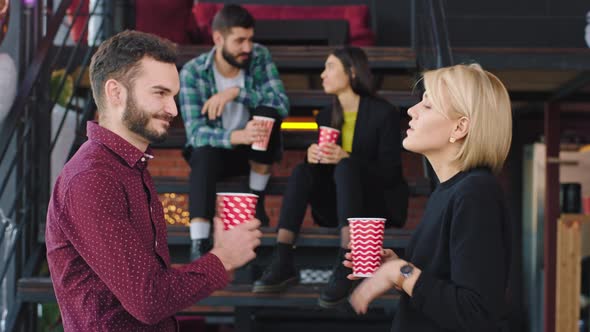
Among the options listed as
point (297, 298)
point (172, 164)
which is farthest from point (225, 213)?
point (172, 164)

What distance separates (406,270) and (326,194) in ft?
6.40

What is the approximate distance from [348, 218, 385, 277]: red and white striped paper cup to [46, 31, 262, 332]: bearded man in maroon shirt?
37 centimetres

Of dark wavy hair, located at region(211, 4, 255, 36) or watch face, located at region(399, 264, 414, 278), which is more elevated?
dark wavy hair, located at region(211, 4, 255, 36)

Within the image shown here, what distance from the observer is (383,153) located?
11.7ft

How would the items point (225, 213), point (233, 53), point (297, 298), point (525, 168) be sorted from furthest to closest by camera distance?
point (525, 168)
point (233, 53)
point (297, 298)
point (225, 213)

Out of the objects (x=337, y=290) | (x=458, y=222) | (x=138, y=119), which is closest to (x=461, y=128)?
(x=458, y=222)

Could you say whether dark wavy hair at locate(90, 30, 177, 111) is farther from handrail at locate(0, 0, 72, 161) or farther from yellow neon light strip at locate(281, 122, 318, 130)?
yellow neon light strip at locate(281, 122, 318, 130)

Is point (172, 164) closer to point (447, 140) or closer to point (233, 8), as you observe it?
point (233, 8)

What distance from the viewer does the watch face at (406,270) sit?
1618 mm

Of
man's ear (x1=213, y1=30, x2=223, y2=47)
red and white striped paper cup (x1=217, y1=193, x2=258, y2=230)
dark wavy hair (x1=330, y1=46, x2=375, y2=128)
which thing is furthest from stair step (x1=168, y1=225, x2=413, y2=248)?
red and white striped paper cup (x1=217, y1=193, x2=258, y2=230)

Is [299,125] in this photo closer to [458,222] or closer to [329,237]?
[329,237]

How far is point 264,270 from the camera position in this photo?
3.54 metres

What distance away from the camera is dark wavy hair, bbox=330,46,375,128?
3723 mm

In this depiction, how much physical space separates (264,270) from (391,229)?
0.53 meters
